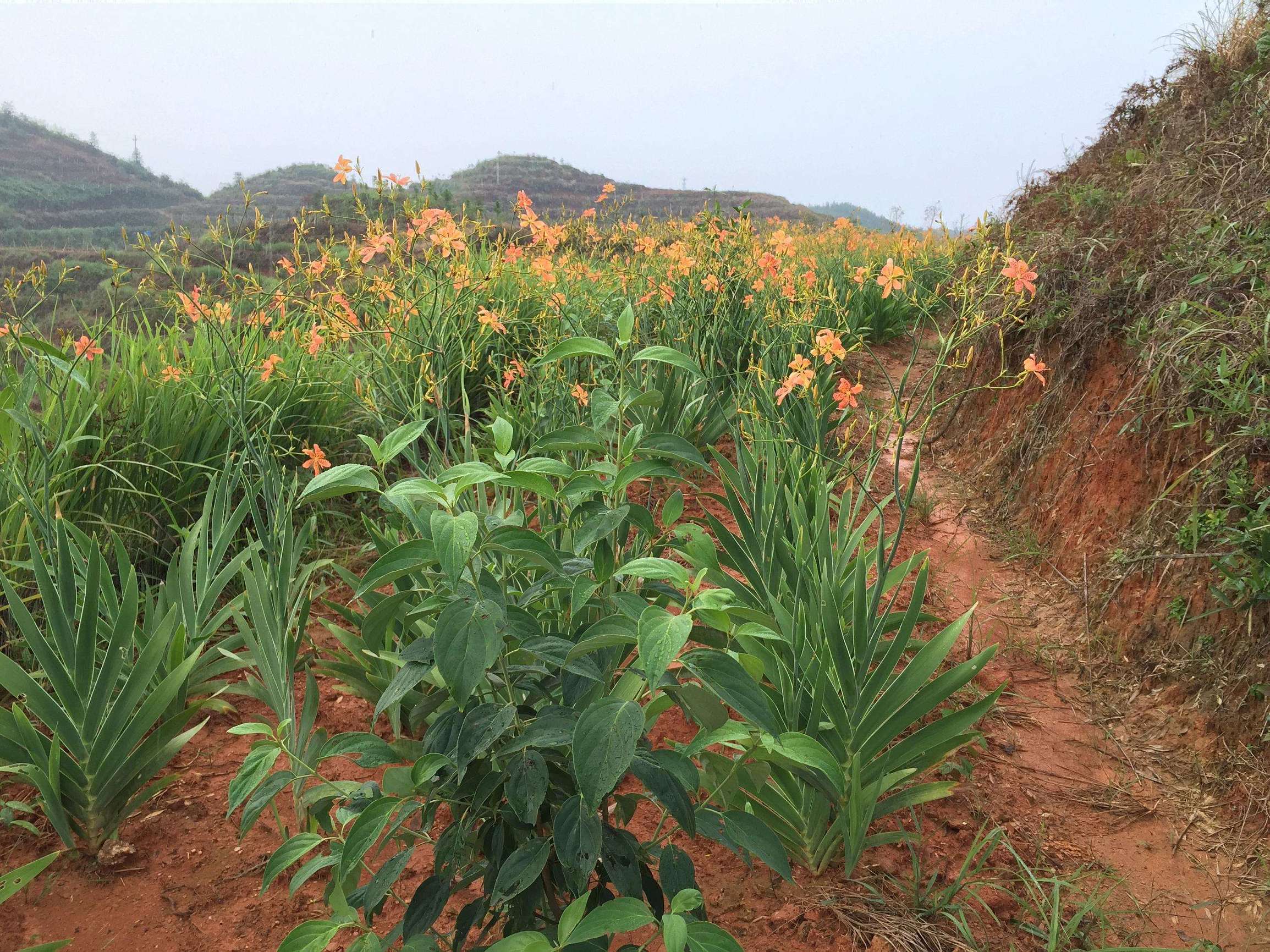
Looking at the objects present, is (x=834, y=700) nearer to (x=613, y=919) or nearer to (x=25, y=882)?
(x=613, y=919)

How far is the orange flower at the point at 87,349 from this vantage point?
6.89 ft

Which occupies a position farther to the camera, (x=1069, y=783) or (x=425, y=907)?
(x=1069, y=783)

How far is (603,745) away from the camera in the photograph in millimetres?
891

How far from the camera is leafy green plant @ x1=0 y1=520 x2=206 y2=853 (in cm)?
160

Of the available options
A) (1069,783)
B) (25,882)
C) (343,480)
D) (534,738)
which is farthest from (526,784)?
(1069,783)

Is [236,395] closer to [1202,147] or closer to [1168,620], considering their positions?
[1168,620]

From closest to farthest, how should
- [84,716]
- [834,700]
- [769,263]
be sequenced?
[834,700] < [84,716] < [769,263]

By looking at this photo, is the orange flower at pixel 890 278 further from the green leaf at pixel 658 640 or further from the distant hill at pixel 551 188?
the distant hill at pixel 551 188

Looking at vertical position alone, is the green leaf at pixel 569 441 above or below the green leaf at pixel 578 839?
above

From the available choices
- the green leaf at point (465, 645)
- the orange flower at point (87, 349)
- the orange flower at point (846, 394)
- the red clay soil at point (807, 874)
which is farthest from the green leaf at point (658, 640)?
the orange flower at point (87, 349)

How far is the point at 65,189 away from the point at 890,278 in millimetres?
15142

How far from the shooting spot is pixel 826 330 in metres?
1.81

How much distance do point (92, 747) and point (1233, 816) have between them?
2.64 meters

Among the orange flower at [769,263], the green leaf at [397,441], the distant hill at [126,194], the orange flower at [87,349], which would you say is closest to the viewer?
the green leaf at [397,441]
